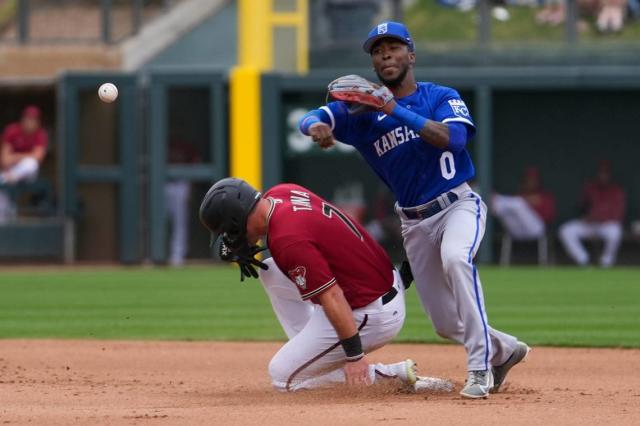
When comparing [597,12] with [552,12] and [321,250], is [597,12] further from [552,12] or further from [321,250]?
[321,250]

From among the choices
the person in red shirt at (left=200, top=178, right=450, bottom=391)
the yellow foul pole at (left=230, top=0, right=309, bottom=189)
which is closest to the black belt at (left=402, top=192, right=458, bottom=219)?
the person in red shirt at (left=200, top=178, right=450, bottom=391)

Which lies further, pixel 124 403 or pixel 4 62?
pixel 4 62

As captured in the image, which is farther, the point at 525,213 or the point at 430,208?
the point at 525,213

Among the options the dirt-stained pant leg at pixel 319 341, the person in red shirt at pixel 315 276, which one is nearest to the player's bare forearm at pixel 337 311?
the person in red shirt at pixel 315 276

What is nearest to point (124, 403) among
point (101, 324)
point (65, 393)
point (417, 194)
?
point (65, 393)

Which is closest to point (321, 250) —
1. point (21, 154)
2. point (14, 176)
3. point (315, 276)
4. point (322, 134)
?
point (315, 276)

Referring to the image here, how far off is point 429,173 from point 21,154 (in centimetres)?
1198

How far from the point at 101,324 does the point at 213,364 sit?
2416 millimetres

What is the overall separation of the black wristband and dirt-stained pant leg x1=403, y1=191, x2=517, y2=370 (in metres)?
0.49

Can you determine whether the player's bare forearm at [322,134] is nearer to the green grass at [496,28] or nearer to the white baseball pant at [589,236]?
the green grass at [496,28]

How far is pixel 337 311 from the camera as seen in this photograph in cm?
548

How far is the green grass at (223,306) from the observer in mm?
9062

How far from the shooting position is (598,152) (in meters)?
16.7

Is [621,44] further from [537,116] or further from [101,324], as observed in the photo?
[101,324]
